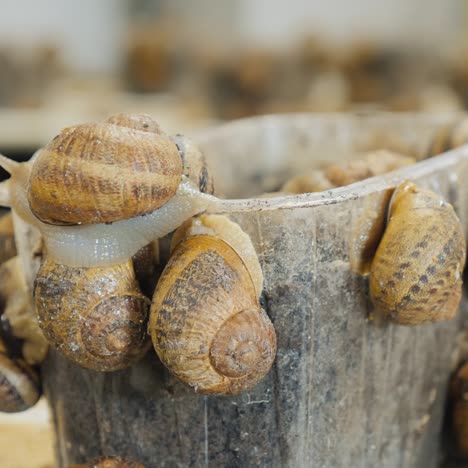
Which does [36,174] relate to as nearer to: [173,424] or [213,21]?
[173,424]

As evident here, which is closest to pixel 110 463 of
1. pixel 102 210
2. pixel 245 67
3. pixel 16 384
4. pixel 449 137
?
pixel 16 384

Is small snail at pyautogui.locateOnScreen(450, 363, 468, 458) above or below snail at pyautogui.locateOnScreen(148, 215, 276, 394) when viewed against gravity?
below

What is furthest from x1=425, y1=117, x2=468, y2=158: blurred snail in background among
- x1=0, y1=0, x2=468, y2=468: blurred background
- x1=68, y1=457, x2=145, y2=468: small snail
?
x1=0, y1=0, x2=468, y2=468: blurred background

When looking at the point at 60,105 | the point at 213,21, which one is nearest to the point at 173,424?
the point at 60,105

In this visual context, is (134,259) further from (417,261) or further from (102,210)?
(417,261)

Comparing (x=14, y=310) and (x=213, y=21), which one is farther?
(x=213, y=21)

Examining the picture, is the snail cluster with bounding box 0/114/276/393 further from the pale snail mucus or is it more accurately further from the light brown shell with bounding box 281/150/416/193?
the light brown shell with bounding box 281/150/416/193
